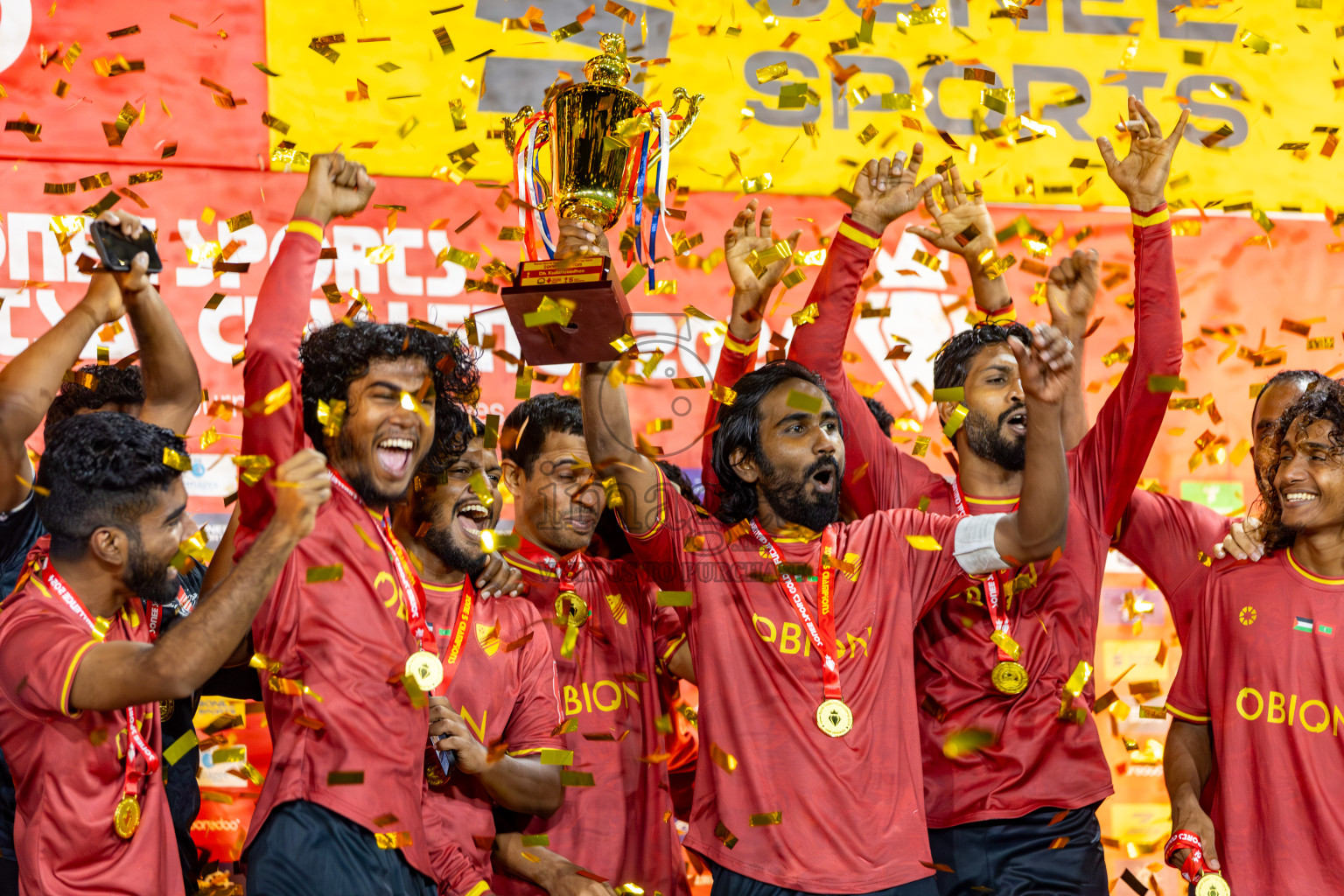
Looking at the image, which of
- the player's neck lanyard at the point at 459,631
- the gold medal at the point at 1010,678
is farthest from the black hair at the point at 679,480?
the gold medal at the point at 1010,678

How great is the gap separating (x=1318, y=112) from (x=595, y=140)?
13.2ft

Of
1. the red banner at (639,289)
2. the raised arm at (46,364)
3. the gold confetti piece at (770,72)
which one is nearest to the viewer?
the raised arm at (46,364)

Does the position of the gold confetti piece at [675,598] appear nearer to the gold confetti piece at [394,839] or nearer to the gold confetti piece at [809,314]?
the gold confetti piece at [394,839]

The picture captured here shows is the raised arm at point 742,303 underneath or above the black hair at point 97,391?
above

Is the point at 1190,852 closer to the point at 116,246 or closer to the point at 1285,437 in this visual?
the point at 1285,437

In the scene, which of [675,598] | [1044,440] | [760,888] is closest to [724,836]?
[760,888]

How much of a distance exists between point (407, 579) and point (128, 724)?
2.14 ft

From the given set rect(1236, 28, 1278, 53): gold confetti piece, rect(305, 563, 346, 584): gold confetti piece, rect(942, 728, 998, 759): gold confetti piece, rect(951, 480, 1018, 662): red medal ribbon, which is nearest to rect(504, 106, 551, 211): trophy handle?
rect(305, 563, 346, 584): gold confetti piece

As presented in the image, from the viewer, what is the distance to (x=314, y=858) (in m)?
2.50

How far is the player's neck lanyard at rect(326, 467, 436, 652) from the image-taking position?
2854mm

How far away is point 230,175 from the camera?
4.95m

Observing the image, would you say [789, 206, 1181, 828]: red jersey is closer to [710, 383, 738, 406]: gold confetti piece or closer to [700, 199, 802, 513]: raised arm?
[700, 199, 802, 513]: raised arm

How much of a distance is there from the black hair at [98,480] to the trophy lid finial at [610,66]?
1571 mm

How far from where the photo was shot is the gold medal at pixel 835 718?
2.99m
